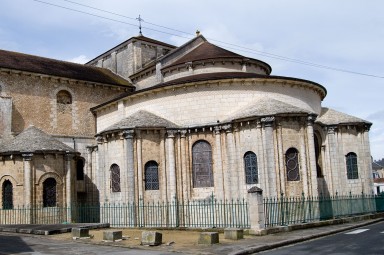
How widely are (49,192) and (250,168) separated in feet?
37.0

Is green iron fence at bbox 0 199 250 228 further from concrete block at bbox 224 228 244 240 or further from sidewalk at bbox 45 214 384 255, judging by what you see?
concrete block at bbox 224 228 244 240

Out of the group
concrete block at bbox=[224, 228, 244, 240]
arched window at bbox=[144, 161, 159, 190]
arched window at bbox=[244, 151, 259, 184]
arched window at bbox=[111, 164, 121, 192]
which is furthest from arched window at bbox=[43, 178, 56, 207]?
concrete block at bbox=[224, 228, 244, 240]

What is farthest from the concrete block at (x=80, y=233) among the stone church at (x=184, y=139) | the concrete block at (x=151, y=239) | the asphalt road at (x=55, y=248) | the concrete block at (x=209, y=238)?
the stone church at (x=184, y=139)

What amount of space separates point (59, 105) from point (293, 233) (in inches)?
728

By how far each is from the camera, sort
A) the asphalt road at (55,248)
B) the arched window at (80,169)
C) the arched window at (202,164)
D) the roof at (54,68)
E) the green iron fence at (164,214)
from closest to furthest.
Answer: the asphalt road at (55,248)
the green iron fence at (164,214)
the arched window at (202,164)
the roof at (54,68)
the arched window at (80,169)

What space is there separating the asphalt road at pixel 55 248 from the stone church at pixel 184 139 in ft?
23.1

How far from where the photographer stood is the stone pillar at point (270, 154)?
2039 centimetres

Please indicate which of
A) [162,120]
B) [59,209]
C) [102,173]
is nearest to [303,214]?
[162,120]

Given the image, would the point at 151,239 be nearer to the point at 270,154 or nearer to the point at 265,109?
the point at 270,154

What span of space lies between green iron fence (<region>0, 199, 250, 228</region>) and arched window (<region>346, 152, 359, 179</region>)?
816 centimetres

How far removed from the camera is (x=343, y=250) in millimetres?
11820

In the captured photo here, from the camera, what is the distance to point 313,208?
20.2m

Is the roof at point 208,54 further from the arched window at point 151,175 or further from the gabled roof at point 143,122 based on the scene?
the arched window at point 151,175

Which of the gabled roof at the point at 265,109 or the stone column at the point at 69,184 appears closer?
the gabled roof at the point at 265,109
